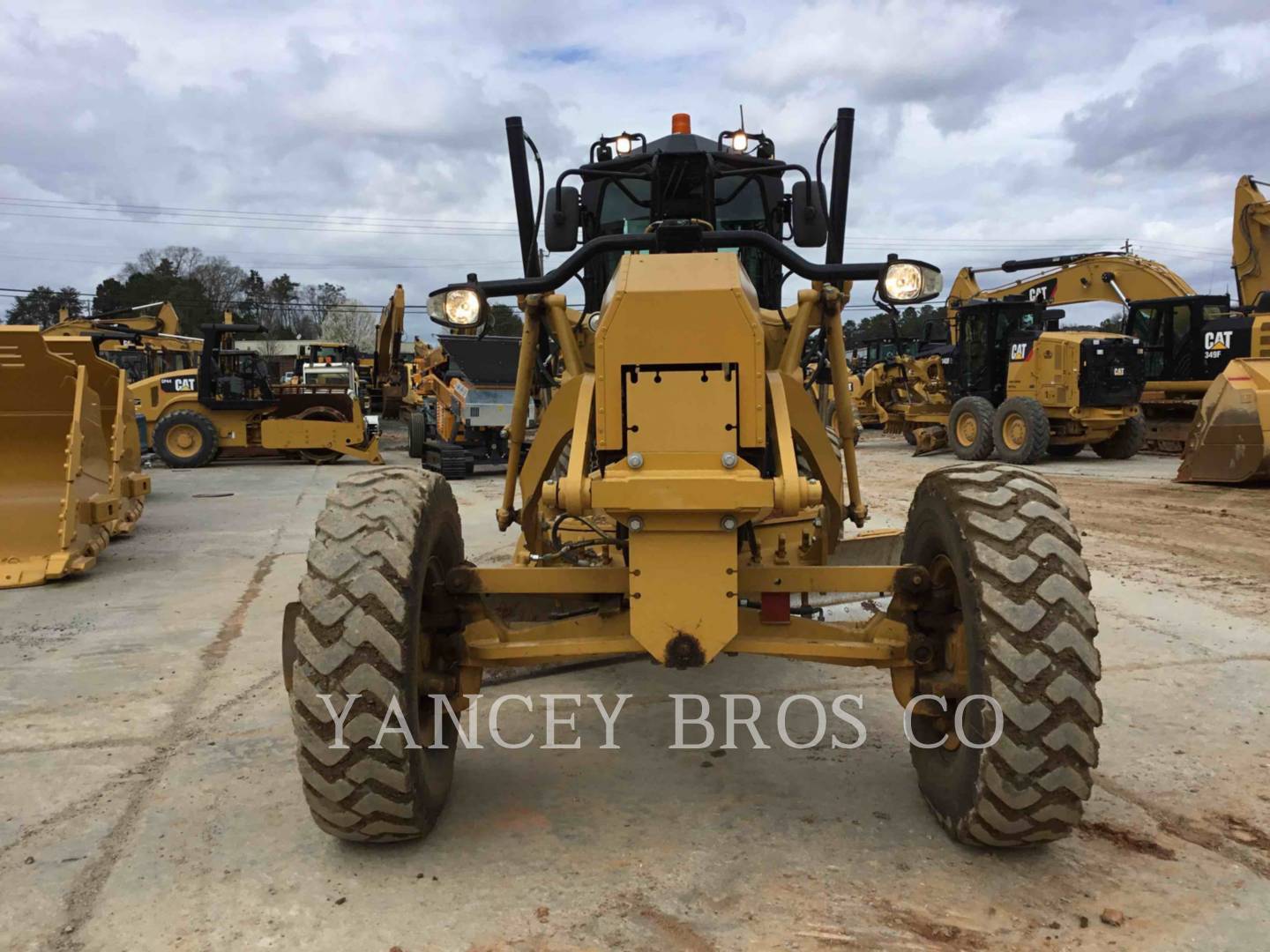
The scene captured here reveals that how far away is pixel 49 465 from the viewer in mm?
7914

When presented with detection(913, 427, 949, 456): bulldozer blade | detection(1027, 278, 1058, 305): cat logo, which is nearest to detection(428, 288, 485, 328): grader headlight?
detection(913, 427, 949, 456): bulldozer blade

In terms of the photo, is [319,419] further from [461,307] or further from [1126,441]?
[461,307]

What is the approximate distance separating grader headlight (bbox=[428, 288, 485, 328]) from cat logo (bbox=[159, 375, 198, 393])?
1610 cm

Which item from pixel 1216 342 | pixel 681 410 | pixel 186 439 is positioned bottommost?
pixel 186 439

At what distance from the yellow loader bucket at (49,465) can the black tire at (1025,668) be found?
671cm

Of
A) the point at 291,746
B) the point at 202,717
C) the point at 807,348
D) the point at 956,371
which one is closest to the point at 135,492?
the point at 202,717

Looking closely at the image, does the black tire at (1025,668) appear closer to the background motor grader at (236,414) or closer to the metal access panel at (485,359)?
the metal access panel at (485,359)

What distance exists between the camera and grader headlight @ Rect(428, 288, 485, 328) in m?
3.61

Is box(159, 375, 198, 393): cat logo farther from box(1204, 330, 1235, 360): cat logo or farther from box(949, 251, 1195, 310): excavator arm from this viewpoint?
box(1204, 330, 1235, 360): cat logo

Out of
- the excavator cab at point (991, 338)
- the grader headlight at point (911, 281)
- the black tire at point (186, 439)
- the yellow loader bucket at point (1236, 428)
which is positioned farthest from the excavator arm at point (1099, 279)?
the grader headlight at point (911, 281)

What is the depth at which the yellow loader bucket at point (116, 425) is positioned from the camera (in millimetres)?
8156

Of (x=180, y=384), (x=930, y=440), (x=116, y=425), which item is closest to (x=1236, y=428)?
(x=930, y=440)

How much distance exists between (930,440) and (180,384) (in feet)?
47.5

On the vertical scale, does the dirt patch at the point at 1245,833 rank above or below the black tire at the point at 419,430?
below
